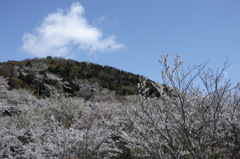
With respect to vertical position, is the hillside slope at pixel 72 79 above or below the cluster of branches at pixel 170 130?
above

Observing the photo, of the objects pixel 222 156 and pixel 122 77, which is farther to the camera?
pixel 122 77

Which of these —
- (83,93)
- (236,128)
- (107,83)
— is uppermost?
(107,83)

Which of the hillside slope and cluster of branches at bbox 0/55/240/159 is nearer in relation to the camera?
cluster of branches at bbox 0/55/240/159

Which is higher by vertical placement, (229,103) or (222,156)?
(229,103)

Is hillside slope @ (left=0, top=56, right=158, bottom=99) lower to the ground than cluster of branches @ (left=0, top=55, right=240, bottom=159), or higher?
higher

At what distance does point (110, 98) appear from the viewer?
18.1m

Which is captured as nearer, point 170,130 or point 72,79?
point 170,130

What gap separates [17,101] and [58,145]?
10.3m

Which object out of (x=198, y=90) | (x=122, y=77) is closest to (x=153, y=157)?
(x=198, y=90)

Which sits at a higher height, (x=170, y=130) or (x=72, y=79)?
(x=72, y=79)

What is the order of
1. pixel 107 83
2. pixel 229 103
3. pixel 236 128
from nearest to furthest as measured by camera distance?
pixel 236 128
pixel 229 103
pixel 107 83

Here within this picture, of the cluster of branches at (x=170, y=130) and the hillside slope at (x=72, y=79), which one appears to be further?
the hillside slope at (x=72, y=79)

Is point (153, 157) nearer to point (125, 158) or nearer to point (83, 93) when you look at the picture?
point (125, 158)

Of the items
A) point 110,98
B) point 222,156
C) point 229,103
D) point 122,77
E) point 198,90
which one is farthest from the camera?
point 122,77
